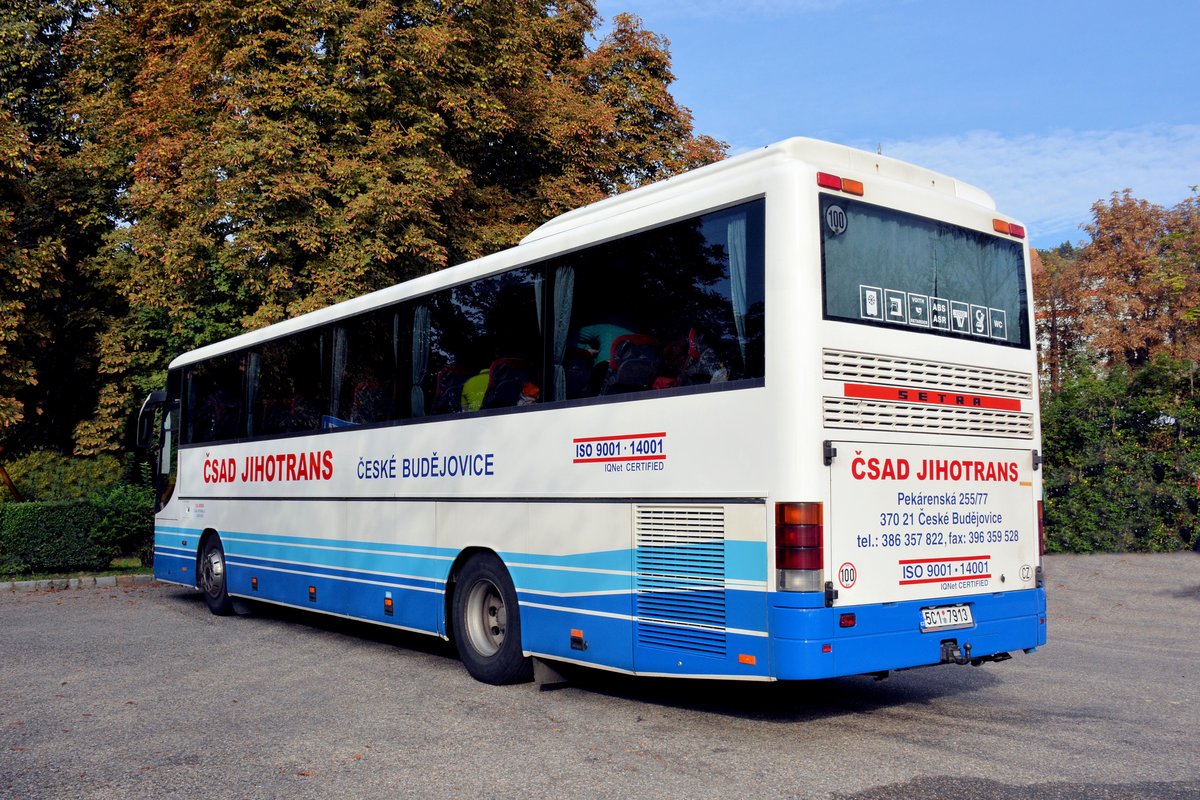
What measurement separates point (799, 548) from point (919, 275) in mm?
2137

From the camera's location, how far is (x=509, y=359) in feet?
29.6

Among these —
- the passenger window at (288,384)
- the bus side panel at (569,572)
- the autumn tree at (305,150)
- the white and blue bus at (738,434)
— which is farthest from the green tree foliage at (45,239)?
the bus side panel at (569,572)

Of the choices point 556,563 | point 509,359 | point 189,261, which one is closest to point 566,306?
point 509,359

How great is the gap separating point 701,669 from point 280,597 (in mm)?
6949

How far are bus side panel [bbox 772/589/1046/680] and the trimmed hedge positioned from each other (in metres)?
16.4

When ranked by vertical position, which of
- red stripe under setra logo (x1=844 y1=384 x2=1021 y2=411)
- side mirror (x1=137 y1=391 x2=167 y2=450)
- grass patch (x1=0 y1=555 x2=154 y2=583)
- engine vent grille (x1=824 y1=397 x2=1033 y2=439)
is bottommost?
grass patch (x1=0 y1=555 x2=154 y2=583)

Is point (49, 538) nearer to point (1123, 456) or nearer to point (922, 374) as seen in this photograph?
point (922, 374)

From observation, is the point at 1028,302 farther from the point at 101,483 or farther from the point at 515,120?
the point at 101,483

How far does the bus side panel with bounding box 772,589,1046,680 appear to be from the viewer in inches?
255

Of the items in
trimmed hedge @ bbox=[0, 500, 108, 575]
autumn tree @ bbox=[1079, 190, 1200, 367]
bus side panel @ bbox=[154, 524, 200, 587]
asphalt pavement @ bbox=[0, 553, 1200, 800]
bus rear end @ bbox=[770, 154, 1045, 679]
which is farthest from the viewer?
autumn tree @ bbox=[1079, 190, 1200, 367]

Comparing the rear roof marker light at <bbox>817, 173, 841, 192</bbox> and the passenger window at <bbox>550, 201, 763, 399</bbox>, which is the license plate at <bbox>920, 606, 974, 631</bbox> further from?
the rear roof marker light at <bbox>817, 173, 841, 192</bbox>

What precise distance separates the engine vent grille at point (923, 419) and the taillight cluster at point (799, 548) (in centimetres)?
55

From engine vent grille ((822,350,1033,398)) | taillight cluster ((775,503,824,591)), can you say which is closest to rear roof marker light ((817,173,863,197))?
engine vent grille ((822,350,1033,398))

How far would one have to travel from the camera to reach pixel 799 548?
21.4 feet
